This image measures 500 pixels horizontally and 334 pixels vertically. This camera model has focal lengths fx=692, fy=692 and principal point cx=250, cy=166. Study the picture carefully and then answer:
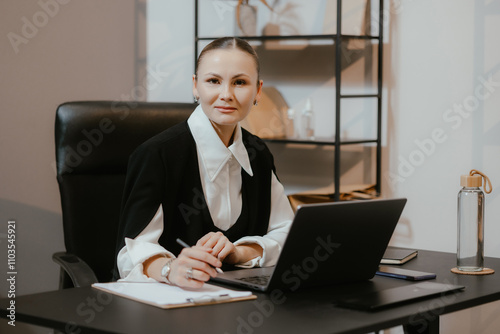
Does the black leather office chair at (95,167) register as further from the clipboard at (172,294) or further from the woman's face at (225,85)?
the clipboard at (172,294)

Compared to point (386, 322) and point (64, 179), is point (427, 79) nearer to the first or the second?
point (64, 179)

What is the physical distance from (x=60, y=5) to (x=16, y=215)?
2.75 feet

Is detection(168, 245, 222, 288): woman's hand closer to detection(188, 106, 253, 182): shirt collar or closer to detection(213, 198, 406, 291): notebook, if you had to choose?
detection(213, 198, 406, 291): notebook

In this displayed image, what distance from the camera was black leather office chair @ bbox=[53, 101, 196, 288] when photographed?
191cm

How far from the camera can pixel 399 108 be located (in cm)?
277

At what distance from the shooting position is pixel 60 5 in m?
2.73

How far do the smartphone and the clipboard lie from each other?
14.2 inches

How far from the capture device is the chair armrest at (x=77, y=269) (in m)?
1.73

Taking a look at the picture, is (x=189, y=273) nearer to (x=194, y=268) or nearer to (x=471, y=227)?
(x=194, y=268)

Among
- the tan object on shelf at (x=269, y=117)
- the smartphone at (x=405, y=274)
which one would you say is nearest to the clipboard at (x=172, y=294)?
the smartphone at (x=405, y=274)

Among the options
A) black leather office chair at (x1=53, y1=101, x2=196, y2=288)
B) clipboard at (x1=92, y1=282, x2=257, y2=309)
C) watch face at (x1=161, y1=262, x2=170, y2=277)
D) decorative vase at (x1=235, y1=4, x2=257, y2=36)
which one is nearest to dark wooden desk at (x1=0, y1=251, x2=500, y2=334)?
clipboard at (x1=92, y1=282, x2=257, y2=309)

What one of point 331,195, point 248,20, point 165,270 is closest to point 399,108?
Result: point 331,195

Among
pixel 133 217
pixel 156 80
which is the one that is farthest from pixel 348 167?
pixel 133 217

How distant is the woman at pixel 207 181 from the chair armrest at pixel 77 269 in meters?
0.25
